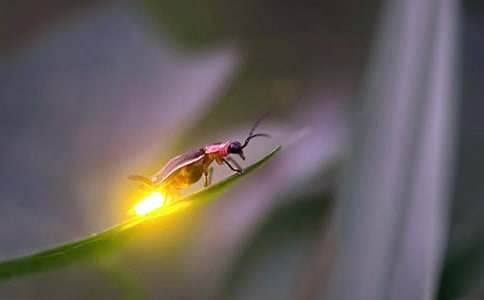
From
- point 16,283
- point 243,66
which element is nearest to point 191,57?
point 243,66

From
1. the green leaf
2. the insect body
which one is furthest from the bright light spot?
the green leaf

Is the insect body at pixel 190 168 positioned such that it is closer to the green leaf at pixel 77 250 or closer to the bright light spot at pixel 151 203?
the bright light spot at pixel 151 203

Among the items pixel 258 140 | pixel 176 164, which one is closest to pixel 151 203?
pixel 176 164

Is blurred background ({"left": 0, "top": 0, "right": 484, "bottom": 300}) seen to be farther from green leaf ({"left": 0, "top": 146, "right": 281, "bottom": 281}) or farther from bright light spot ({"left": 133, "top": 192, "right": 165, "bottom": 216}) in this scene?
green leaf ({"left": 0, "top": 146, "right": 281, "bottom": 281})

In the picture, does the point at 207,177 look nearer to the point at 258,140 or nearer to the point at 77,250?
the point at 258,140

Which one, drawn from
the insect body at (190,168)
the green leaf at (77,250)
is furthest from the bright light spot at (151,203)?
the green leaf at (77,250)

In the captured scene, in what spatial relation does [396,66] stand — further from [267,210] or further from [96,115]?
[96,115]
